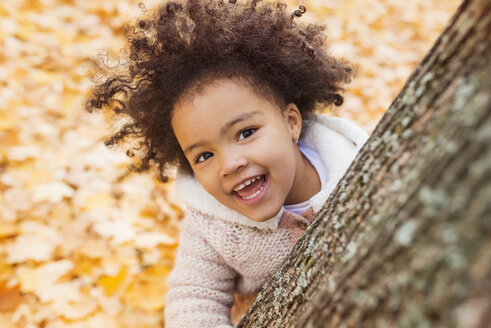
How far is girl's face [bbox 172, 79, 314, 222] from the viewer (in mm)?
984

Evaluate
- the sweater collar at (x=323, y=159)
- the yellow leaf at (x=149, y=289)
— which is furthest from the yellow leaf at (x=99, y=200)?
the sweater collar at (x=323, y=159)

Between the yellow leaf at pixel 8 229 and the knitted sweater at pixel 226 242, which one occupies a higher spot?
the knitted sweater at pixel 226 242

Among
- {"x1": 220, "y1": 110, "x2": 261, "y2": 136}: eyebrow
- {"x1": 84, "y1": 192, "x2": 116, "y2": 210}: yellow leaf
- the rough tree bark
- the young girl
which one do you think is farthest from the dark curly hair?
the rough tree bark

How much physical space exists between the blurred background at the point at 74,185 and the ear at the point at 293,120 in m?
0.55

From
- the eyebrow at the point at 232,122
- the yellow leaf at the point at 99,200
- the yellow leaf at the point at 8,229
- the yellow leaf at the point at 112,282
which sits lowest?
the yellow leaf at the point at 8,229

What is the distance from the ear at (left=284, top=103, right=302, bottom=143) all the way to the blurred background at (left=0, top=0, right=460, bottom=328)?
1.81ft

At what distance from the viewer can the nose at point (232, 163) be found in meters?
0.97

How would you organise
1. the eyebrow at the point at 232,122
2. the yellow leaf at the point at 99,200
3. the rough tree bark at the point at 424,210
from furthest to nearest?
the yellow leaf at the point at 99,200 < the eyebrow at the point at 232,122 < the rough tree bark at the point at 424,210

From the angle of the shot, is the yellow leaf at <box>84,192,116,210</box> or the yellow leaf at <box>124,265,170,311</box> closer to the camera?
the yellow leaf at <box>124,265,170,311</box>

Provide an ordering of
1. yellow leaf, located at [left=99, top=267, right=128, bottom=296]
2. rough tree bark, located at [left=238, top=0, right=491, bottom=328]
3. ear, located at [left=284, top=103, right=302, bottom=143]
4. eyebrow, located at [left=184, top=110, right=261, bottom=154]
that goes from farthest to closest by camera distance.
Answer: yellow leaf, located at [left=99, top=267, right=128, bottom=296], ear, located at [left=284, top=103, right=302, bottom=143], eyebrow, located at [left=184, top=110, right=261, bottom=154], rough tree bark, located at [left=238, top=0, right=491, bottom=328]

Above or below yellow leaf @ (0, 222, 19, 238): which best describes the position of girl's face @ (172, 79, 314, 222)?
above

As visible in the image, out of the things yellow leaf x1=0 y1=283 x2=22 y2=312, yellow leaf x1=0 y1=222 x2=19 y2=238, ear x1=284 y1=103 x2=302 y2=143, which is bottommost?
yellow leaf x1=0 y1=283 x2=22 y2=312

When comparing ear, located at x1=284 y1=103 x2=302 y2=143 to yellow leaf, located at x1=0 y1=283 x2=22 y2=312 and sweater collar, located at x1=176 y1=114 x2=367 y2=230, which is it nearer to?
sweater collar, located at x1=176 y1=114 x2=367 y2=230

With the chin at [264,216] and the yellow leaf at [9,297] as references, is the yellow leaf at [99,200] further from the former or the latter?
the chin at [264,216]
